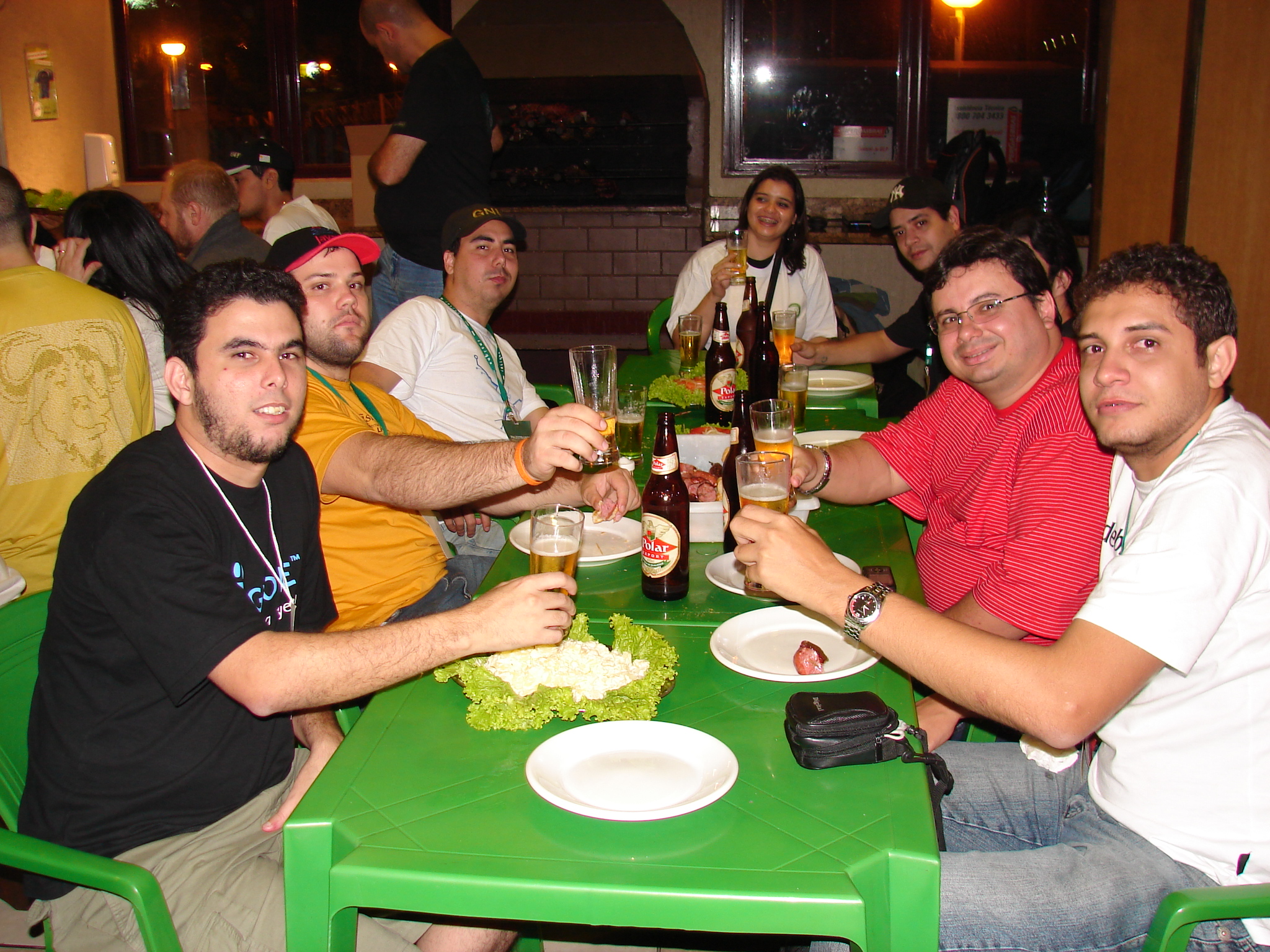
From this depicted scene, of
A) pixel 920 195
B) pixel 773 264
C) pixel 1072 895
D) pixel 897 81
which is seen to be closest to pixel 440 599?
pixel 1072 895

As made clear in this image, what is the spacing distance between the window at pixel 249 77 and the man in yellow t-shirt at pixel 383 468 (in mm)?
5690

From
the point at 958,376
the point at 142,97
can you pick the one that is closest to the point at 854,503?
the point at 958,376

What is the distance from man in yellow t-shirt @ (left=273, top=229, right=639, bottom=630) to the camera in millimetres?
1844

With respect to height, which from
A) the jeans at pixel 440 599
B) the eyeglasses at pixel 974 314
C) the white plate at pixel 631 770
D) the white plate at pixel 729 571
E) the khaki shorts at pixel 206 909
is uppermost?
the eyeglasses at pixel 974 314

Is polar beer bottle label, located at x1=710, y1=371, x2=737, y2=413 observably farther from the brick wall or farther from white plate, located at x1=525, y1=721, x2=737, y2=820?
the brick wall

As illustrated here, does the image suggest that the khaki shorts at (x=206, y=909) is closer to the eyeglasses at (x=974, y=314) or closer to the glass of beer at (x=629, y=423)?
the glass of beer at (x=629, y=423)

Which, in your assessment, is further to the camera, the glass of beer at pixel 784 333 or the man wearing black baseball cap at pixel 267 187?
the man wearing black baseball cap at pixel 267 187

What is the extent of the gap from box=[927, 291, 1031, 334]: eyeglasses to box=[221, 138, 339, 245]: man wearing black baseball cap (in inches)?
132

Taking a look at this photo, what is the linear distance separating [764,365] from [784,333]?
31 cm

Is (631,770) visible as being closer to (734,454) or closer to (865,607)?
(865,607)

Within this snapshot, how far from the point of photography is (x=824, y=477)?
238cm

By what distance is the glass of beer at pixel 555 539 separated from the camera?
4.96ft

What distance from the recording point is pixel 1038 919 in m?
1.37

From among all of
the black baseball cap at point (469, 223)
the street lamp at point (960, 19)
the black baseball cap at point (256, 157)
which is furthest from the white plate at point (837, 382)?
the street lamp at point (960, 19)
